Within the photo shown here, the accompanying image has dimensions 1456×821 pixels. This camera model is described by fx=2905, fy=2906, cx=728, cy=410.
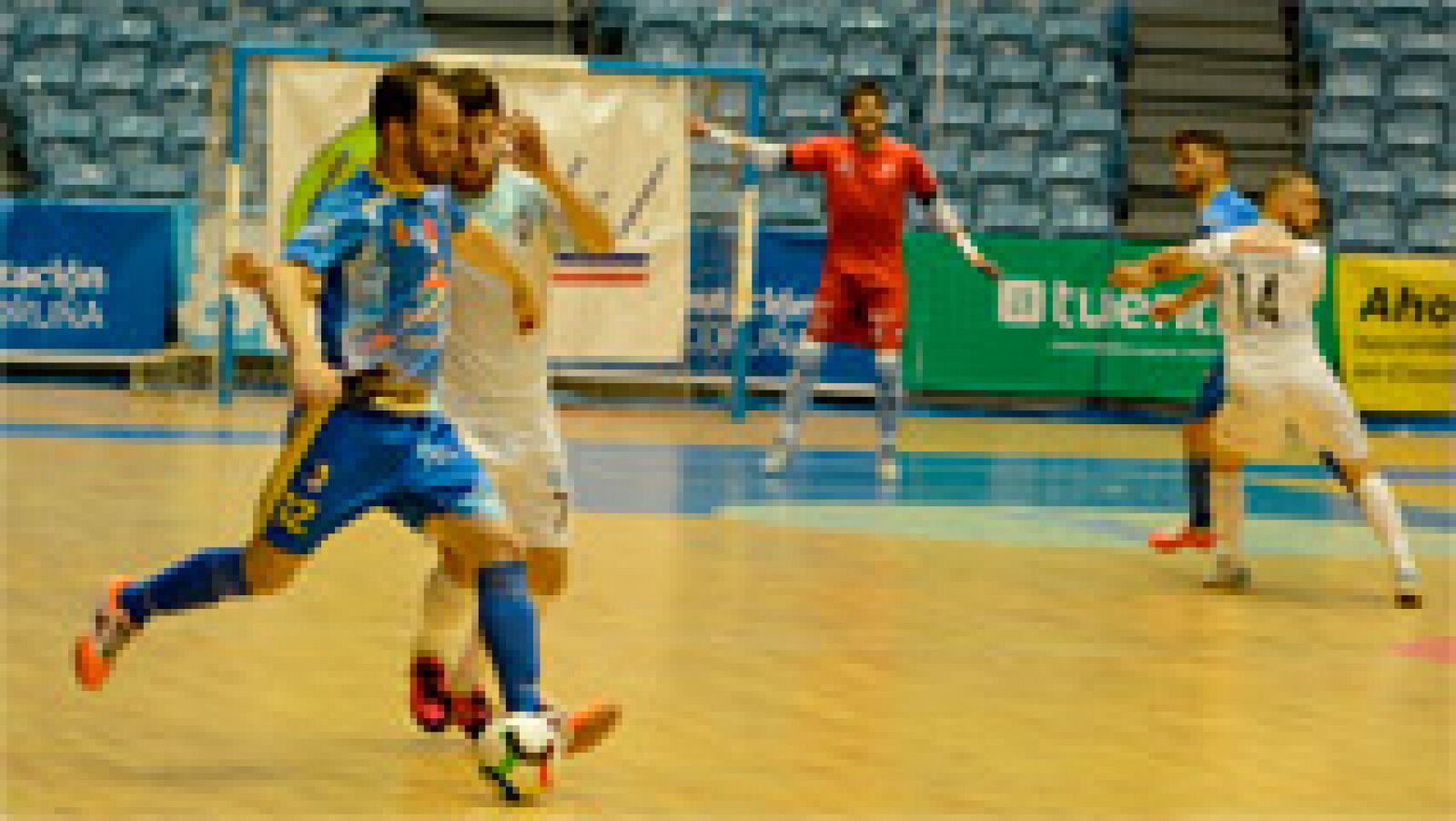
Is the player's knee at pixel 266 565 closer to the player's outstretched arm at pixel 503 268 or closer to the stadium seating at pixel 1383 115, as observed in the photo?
the player's outstretched arm at pixel 503 268

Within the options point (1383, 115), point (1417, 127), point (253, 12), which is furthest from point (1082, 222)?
point (253, 12)

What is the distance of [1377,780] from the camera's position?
7496 millimetres

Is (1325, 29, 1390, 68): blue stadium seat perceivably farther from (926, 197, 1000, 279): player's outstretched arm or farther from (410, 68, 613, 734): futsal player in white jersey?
(410, 68, 613, 734): futsal player in white jersey

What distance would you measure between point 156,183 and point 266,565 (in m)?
16.6

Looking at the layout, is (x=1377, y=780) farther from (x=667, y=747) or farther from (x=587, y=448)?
(x=587, y=448)

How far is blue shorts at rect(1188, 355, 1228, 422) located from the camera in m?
12.2

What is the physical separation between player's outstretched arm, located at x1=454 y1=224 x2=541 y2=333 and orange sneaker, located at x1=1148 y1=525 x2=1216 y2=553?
586cm

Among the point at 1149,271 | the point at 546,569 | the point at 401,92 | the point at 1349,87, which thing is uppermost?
the point at 1349,87

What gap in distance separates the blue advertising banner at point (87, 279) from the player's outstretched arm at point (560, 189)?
14.2 metres

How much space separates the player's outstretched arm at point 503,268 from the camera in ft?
23.5

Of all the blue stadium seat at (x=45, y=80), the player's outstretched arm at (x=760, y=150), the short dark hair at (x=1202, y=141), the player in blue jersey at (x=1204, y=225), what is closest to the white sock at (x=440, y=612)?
the player in blue jersey at (x=1204, y=225)

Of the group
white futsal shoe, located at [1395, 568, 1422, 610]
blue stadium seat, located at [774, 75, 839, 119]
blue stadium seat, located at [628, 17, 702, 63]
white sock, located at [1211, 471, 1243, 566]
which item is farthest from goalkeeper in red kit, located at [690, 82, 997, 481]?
blue stadium seat, located at [628, 17, 702, 63]

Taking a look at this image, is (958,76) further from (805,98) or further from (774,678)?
(774,678)

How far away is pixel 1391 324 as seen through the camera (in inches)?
866
